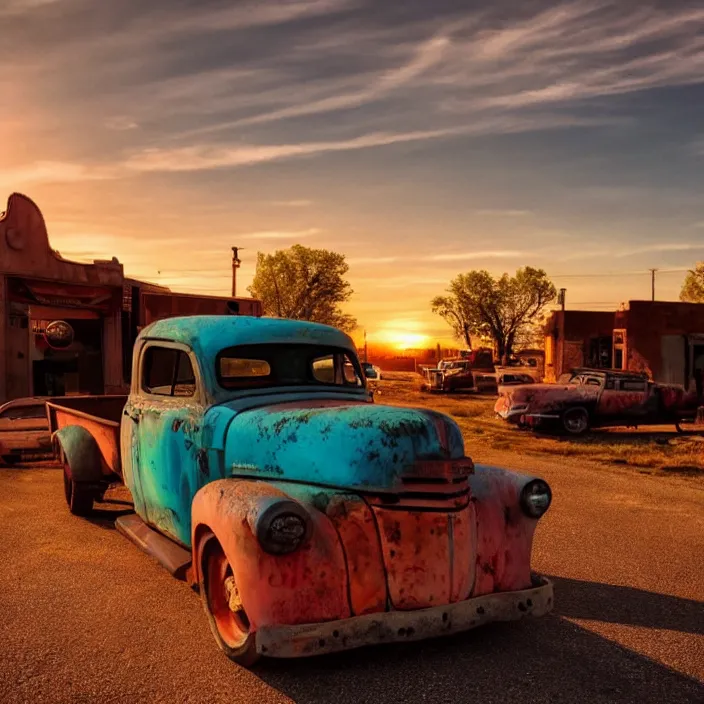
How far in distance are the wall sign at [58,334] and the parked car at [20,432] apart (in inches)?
313

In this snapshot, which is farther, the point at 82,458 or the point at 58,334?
the point at 58,334

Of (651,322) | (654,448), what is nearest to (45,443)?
(654,448)

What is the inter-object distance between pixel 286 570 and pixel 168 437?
1.90 metres

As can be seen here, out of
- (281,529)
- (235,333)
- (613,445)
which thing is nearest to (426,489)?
(281,529)

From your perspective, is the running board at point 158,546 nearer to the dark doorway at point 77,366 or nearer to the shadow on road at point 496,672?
the shadow on road at point 496,672

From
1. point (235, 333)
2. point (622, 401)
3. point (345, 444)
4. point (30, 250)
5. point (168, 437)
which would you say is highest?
point (30, 250)

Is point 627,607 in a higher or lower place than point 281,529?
lower

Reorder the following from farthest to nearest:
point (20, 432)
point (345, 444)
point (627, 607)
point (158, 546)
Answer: point (20, 432), point (158, 546), point (627, 607), point (345, 444)

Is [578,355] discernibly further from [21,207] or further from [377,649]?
[377,649]

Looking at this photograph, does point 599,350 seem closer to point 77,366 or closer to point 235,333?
point 77,366

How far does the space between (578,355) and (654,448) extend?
14811mm

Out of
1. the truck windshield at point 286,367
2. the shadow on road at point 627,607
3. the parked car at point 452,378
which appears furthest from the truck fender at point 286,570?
the parked car at point 452,378

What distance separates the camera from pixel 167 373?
5387mm

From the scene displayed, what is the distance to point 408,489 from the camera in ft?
11.7
